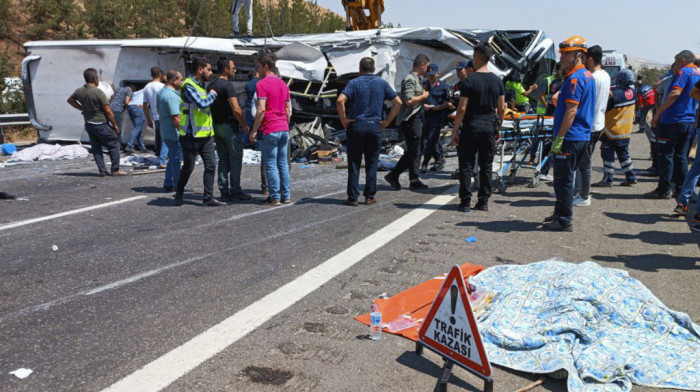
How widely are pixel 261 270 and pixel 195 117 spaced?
3334 millimetres

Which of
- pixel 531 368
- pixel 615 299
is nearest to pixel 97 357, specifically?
pixel 531 368

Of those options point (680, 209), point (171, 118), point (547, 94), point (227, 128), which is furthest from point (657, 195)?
point (171, 118)

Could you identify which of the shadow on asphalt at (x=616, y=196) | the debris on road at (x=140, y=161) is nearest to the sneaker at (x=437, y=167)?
the shadow on asphalt at (x=616, y=196)

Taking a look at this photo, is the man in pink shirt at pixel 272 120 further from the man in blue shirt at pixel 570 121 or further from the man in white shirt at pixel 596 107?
the man in white shirt at pixel 596 107

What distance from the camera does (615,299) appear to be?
11.8 ft

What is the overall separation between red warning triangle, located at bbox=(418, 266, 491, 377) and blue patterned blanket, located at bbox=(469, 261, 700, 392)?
0.36 meters

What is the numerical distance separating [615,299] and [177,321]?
3.00 meters

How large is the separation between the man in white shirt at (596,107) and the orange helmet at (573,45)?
750 millimetres

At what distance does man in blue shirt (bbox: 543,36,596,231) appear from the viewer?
5832 millimetres

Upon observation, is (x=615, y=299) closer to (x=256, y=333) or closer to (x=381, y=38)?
(x=256, y=333)

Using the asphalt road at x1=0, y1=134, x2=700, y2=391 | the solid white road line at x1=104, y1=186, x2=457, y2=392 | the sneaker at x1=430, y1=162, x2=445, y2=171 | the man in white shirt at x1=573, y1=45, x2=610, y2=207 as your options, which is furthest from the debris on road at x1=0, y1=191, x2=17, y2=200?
the man in white shirt at x1=573, y1=45, x2=610, y2=207

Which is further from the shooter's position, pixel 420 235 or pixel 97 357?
pixel 420 235

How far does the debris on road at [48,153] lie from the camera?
504 inches

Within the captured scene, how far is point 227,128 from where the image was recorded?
7.78m
